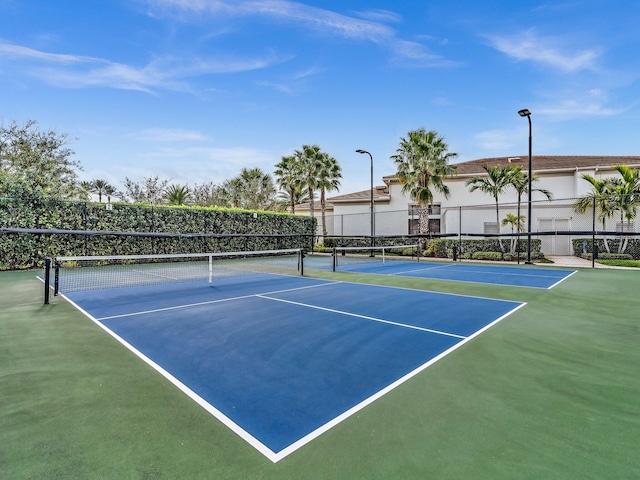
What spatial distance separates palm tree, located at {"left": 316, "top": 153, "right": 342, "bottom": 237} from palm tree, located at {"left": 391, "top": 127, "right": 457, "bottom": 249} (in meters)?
7.41

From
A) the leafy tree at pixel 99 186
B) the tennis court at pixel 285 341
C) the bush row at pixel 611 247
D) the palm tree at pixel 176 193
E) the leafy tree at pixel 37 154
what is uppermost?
the leafy tree at pixel 99 186

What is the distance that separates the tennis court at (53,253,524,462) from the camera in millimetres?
2682

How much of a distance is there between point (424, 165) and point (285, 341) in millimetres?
19043

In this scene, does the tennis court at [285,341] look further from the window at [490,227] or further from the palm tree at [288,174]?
the palm tree at [288,174]

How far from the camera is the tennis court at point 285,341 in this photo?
2.68 meters

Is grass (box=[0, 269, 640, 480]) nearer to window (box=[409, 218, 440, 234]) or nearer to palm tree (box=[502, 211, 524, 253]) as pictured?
palm tree (box=[502, 211, 524, 253])

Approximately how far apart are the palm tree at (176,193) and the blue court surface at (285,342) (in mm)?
20107

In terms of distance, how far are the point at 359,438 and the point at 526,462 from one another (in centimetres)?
100

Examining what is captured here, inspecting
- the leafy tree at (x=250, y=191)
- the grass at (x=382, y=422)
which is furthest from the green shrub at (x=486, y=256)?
the leafy tree at (x=250, y=191)

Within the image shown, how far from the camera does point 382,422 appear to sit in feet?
8.17

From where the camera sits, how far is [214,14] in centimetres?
1212

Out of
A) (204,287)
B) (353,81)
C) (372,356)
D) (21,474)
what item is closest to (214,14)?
(353,81)

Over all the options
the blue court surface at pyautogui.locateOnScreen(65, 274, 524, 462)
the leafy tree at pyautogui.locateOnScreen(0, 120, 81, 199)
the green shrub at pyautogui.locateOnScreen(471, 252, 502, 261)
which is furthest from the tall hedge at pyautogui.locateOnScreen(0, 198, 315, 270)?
the green shrub at pyautogui.locateOnScreen(471, 252, 502, 261)

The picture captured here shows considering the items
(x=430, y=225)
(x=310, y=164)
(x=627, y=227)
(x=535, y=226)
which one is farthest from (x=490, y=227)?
(x=310, y=164)
